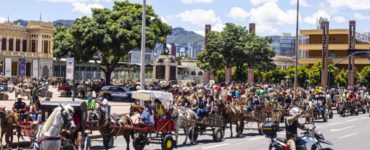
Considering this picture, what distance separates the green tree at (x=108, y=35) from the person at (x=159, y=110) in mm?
33154

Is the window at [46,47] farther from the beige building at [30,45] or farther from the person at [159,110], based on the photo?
the person at [159,110]

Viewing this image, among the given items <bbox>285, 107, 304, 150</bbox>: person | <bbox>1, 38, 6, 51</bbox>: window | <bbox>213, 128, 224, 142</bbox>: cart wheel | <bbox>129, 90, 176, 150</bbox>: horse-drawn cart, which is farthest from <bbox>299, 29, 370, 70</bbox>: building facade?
<bbox>285, 107, 304, 150</bbox>: person

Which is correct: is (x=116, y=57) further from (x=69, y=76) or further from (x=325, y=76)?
(x=325, y=76)

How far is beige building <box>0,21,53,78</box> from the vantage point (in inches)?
3903

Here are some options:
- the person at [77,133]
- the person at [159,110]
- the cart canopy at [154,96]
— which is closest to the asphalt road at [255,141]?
the cart canopy at [154,96]

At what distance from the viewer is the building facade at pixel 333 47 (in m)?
108

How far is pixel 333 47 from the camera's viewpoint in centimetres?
10869

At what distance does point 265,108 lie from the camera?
106 ft

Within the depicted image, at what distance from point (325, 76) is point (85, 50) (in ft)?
143

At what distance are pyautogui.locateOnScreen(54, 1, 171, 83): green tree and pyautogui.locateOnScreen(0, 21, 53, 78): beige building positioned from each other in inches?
1635

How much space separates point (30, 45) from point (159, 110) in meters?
85.5

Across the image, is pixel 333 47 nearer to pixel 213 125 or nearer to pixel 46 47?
pixel 46 47

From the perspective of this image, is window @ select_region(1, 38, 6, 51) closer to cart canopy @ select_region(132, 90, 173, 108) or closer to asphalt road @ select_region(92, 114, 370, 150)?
asphalt road @ select_region(92, 114, 370, 150)

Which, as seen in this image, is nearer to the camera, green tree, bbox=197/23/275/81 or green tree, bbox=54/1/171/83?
green tree, bbox=54/1/171/83
